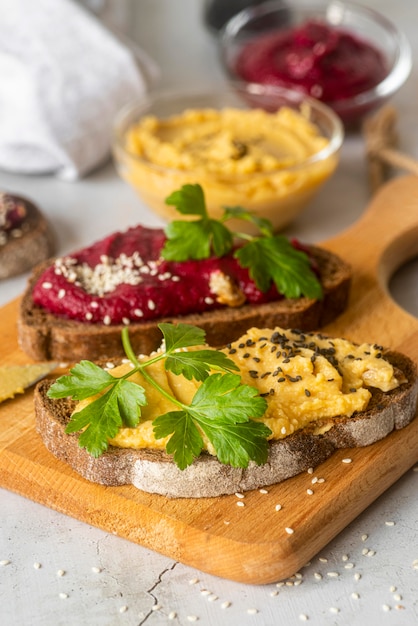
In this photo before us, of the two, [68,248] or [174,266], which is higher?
[174,266]

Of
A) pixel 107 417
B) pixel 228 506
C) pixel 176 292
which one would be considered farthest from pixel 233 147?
pixel 228 506

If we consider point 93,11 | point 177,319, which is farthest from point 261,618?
point 93,11

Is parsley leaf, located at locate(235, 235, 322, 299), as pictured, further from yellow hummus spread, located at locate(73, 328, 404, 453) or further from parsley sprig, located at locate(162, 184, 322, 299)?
yellow hummus spread, located at locate(73, 328, 404, 453)

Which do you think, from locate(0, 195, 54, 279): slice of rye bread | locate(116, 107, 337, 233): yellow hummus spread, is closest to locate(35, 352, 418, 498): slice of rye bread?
locate(0, 195, 54, 279): slice of rye bread

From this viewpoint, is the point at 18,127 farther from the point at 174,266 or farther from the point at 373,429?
the point at 373,429

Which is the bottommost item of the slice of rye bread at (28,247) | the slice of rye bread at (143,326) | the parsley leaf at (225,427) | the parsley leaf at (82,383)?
the slice of rye bread at (28,247)

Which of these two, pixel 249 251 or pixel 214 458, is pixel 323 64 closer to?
pixel 249 251

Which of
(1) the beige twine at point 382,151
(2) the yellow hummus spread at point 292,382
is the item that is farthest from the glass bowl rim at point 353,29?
(2) the yellow hummus spread at point 292,382

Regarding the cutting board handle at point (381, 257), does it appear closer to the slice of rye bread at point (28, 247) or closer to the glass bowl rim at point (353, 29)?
the glass bowl rim at point (353, 29)
